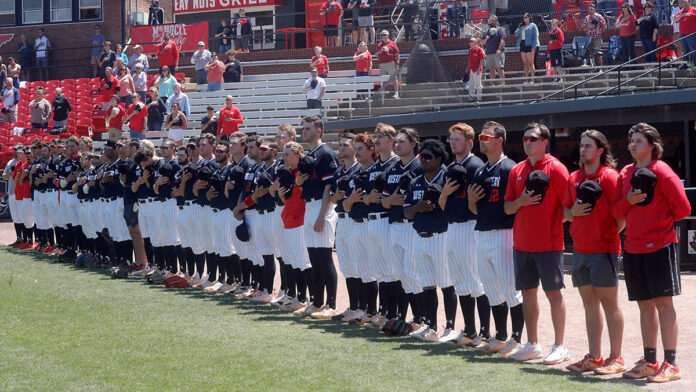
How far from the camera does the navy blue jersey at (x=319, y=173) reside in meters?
10.5

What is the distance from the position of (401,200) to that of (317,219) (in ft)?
5.00

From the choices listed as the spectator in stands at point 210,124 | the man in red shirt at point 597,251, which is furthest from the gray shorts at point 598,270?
the spectator in stands at point 210,124

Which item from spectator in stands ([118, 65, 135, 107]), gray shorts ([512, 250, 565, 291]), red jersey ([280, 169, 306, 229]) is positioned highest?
spectator in stands ([118, 65, 135, 107])

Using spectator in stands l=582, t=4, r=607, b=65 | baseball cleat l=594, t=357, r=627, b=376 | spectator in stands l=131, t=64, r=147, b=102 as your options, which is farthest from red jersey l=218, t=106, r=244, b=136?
baseball cleat l=594, t=357, r=627, b=376

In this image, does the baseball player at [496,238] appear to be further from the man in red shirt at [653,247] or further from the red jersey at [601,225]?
the man in red shirt at [653,247]

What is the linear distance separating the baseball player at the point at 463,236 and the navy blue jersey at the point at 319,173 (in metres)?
2.20

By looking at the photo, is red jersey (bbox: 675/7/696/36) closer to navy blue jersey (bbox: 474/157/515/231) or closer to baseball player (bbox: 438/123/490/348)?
baseball player (bbox: 438/123/490/348)

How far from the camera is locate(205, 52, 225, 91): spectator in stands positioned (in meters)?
26.8

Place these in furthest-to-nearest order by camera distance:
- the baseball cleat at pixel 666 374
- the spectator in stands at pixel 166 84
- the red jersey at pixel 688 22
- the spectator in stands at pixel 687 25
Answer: the spectator in stands at pixel 166 84 → the red jersey at pixel 688 22 → the spectator in stands at pixel 687 25 → the baseball cleat at pixel 666 374

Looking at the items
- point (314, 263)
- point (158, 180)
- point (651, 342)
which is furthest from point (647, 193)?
point (158, 180)

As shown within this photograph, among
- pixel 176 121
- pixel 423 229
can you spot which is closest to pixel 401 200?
pixel 423 229

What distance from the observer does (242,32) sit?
30.9 metres

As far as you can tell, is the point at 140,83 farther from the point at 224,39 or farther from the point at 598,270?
the point at 598,270

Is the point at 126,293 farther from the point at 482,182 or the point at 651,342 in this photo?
Answer: the point at 651,342
